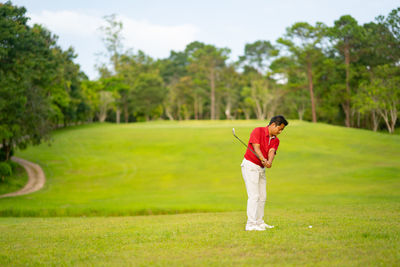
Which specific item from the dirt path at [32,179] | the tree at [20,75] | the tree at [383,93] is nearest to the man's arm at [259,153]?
the tree at [20,75]

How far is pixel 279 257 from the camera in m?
5.96

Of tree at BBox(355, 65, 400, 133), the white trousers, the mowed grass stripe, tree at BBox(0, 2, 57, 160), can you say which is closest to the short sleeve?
the white trousers

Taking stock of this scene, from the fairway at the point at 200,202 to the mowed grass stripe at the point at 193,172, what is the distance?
0.10 metres

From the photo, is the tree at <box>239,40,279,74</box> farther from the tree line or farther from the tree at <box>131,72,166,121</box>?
the tree at <box>131,72,166,121</box>

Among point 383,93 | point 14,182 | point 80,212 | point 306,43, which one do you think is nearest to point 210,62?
point 306,43

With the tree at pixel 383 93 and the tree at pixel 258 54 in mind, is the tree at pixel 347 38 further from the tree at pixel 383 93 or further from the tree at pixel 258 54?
the tree at pixel 258 54

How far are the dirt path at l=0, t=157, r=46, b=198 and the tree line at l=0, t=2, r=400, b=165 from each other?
248 centimetres

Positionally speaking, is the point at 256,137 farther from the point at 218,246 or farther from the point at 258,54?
the point at 258,54

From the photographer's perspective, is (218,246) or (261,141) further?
(261,141)

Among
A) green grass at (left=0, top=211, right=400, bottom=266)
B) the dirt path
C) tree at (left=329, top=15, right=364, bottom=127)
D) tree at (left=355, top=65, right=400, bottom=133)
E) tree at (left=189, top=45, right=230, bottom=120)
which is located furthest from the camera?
tree at (left=189, top=45, right=230, bottom=120)

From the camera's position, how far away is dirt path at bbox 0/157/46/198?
92.6 feet

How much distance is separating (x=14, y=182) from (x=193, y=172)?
14133mm

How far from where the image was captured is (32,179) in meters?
32.6

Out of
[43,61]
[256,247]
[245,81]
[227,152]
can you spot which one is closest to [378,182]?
[227,152]
